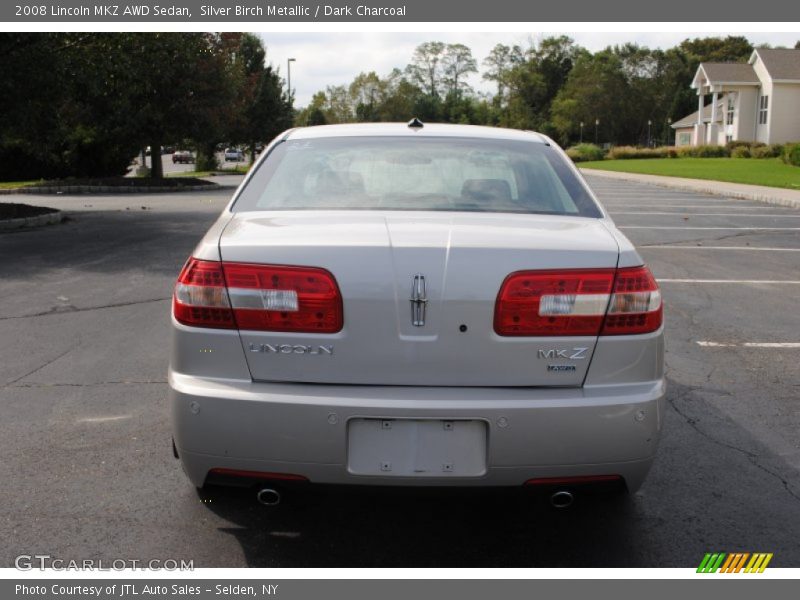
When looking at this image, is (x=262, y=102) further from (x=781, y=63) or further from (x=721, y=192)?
(x=781, y=63)

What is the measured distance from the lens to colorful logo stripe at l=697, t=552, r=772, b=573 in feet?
10.6

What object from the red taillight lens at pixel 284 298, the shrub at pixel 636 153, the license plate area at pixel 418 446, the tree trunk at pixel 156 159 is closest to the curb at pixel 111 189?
the tree trunk at pixel 156 159

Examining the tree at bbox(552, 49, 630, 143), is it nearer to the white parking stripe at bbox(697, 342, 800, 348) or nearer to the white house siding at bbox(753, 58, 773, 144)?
the white house siding at bbox(753, 58, 773, 144)

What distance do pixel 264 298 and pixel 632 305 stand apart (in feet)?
4.21

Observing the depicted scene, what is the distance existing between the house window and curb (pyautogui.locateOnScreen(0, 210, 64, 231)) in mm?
56512

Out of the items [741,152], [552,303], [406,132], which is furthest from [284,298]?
[741,152]

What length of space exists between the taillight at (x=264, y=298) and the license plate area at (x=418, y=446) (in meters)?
0.37

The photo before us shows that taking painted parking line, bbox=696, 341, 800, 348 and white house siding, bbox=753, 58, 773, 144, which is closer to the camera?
painted parking line, bbox=696, 341, 800, 348

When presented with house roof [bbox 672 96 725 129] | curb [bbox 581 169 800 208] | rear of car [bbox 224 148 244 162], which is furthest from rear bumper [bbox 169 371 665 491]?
rear of car [bbox 224 148 244 162]

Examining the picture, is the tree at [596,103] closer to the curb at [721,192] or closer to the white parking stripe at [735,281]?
the curb at [721,192]

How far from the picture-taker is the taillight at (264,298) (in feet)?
9.69

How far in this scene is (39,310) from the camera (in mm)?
8062
